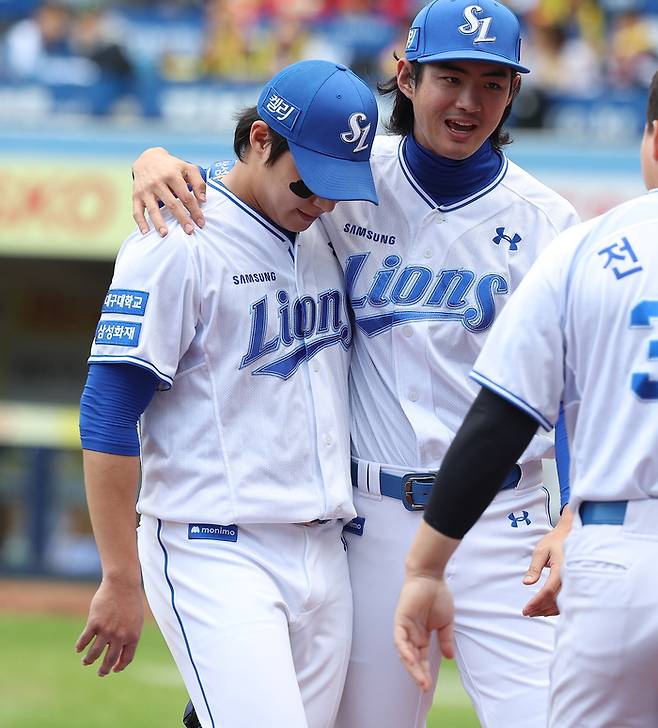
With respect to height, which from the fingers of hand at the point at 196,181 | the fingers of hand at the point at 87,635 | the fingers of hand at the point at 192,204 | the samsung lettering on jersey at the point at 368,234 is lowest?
the fingers of hand at the point at 87,635

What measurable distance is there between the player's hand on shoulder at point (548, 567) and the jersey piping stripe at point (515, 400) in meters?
0.55

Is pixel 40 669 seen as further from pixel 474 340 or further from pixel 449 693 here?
pixel 474 340

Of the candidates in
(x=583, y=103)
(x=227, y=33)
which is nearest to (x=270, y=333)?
(x=583, y=103)

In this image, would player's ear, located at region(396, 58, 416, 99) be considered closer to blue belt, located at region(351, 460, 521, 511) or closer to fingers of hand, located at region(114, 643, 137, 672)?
blue belt, located at region(351, 460, 521, 511)

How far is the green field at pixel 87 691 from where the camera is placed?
5.68 metres

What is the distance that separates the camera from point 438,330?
9.61 ft

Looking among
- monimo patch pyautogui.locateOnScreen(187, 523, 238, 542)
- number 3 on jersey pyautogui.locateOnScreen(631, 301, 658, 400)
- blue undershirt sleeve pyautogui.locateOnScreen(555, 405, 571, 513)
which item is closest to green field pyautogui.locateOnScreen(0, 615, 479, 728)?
blue undershirt sleeve pyautogui.locateOnScreen(555, 405, 571, 513)

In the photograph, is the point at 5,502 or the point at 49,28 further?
the point at 49,28

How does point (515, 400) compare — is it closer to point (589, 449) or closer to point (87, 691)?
point (589, 449)

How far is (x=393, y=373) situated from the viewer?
296cm

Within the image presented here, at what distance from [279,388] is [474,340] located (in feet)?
1.59

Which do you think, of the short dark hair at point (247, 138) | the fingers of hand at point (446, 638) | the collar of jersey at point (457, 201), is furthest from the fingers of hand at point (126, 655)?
the collar of jersey at point (457, 201)

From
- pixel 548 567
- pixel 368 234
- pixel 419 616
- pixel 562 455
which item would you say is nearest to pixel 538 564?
pixel 548 567

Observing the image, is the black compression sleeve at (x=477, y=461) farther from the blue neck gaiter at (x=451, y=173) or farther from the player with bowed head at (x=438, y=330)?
the blue neck gaiter at (x=451, y=173)
